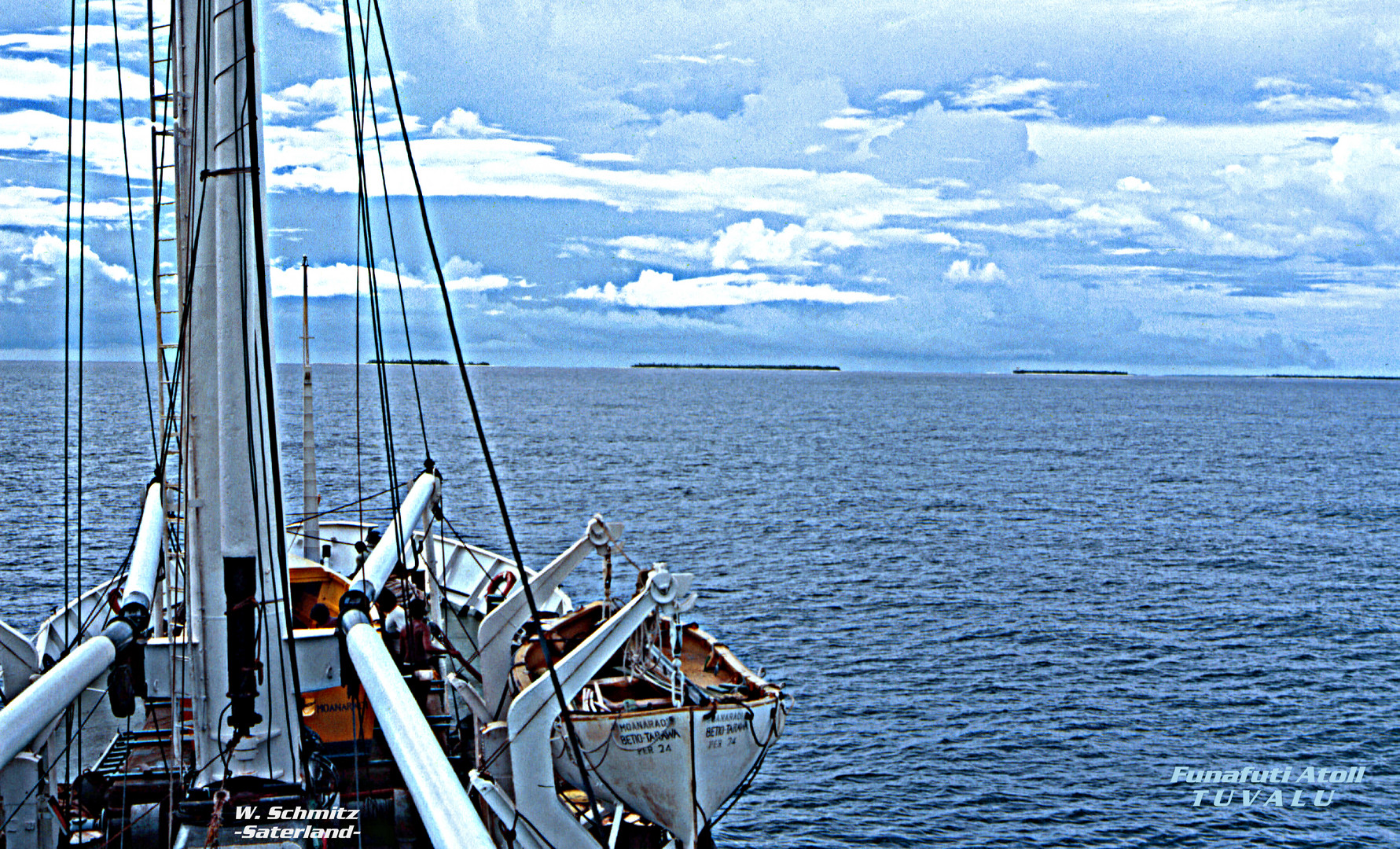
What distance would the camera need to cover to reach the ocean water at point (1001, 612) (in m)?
33.8

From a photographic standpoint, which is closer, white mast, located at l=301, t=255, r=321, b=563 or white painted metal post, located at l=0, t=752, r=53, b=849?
white painted metal post, located at l=0, t=752, r=53, b=849

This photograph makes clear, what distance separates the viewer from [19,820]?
1764 cm

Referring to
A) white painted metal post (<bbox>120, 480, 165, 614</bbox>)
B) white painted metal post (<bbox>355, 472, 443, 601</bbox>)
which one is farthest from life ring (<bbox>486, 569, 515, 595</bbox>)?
white painted metal post (<bbox>120, 480, 165, 614</bbox>)

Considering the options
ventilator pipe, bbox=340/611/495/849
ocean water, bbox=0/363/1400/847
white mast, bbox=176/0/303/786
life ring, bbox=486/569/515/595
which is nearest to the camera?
ventilator pipe, bbox=340/611/495/849

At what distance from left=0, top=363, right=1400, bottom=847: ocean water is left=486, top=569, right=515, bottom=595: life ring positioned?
8340 millimetres

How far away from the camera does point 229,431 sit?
14812 millimetres

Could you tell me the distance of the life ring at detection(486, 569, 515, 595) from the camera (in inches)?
1388

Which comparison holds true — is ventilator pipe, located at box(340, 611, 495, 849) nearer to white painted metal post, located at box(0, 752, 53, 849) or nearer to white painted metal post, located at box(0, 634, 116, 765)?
white painted metal post, located at box(0, 634, 116, 765)

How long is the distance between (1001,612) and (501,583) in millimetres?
26602

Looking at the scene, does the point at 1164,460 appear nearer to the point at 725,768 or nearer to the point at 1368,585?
the point at 1368,585

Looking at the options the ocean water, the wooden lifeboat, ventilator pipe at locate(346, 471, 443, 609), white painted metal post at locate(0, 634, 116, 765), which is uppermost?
ventilator pipe at locate(346, 471, 443, 609)

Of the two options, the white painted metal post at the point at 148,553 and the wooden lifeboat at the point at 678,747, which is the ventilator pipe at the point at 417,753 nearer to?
the white painted metal post at the point at 148,553

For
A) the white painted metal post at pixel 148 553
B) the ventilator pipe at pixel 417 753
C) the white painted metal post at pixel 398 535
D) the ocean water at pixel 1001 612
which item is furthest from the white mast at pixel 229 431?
the ocean water at pixel 1001 612

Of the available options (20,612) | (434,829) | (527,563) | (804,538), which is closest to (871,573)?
(804,538)
